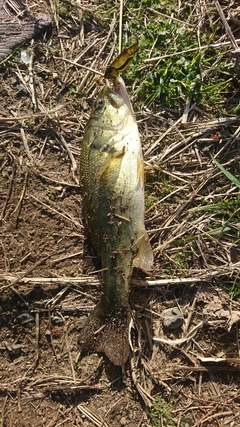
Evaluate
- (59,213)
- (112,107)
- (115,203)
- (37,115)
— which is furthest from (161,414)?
(37,115)

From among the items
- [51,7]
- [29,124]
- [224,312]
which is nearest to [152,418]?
[224,312]

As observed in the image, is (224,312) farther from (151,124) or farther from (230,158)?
(151,124)

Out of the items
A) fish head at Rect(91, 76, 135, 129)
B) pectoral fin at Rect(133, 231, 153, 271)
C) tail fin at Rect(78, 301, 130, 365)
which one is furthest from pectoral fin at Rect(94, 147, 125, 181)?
tail fin at Rect(78, 301, 130, 365)

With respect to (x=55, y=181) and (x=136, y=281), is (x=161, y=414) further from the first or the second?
(x=55, y=181)

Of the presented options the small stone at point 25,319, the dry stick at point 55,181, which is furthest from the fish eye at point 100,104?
the small stone at point 25,319

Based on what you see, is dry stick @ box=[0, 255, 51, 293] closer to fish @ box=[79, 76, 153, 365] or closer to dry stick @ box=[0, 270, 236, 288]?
dry stick @ box=[0, 270, 236, 288]

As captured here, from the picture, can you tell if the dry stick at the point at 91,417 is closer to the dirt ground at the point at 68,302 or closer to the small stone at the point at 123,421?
the dirt ground at the point at 68,302
